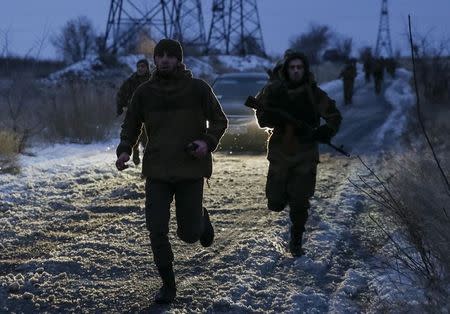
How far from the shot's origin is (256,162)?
12219 mm

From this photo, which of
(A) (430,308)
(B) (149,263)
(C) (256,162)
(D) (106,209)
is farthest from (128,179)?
(A) (430,308)

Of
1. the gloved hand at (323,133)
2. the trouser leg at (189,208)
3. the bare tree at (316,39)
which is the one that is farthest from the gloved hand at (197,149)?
the bare tree at (316,39)

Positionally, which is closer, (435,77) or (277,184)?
(277,184)

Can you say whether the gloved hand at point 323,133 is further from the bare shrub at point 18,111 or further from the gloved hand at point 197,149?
the bare shrub at point 18,111

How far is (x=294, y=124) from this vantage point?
17.8 ft

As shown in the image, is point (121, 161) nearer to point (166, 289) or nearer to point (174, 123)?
point (174, 123)

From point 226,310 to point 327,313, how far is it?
65 centimetres

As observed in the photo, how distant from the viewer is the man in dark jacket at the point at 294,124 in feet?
17.9

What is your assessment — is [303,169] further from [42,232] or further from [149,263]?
[42,232]

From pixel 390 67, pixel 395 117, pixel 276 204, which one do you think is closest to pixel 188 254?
pixel 276 204

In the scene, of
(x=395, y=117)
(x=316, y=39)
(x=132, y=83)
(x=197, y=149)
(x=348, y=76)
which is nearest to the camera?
(x=197, y=149)

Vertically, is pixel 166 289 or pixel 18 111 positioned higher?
pixel 18 111

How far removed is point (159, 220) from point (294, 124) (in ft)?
5.14

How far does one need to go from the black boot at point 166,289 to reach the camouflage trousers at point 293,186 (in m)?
1.43
